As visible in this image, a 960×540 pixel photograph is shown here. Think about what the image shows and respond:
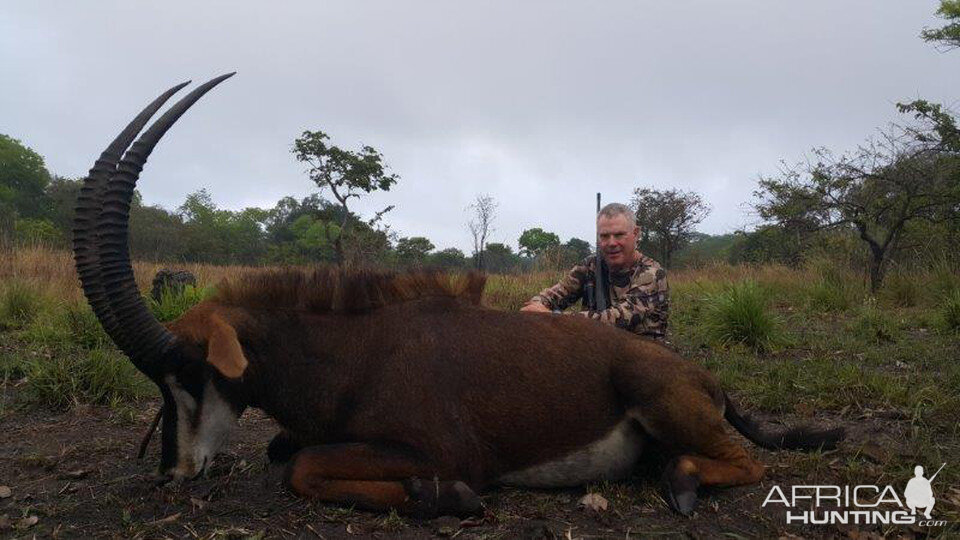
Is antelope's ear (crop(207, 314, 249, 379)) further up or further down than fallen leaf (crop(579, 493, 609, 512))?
further up

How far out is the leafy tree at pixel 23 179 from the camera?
55438 millimetres

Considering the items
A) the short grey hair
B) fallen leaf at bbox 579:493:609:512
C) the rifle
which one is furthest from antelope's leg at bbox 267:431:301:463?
the short grey hair

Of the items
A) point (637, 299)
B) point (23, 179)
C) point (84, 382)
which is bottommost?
point (84, 382)

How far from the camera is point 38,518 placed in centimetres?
348

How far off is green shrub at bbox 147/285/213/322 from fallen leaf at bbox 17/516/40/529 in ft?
16.5

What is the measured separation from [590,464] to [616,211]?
8.53 feet

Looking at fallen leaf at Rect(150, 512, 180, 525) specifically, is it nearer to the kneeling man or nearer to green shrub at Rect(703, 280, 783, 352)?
the kneeling man

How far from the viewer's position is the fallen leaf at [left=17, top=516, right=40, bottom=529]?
133 inches

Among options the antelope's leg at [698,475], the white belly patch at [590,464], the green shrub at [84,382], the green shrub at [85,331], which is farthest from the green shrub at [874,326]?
the green shrub at [85,331]

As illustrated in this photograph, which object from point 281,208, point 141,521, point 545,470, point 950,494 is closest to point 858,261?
point 950,494

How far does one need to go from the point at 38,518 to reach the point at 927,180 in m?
17.2

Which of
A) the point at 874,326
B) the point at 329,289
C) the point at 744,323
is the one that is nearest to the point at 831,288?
the point at 874,326

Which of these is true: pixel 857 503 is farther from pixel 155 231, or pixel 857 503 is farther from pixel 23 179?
pixel 23 179

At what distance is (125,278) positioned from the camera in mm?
3592
